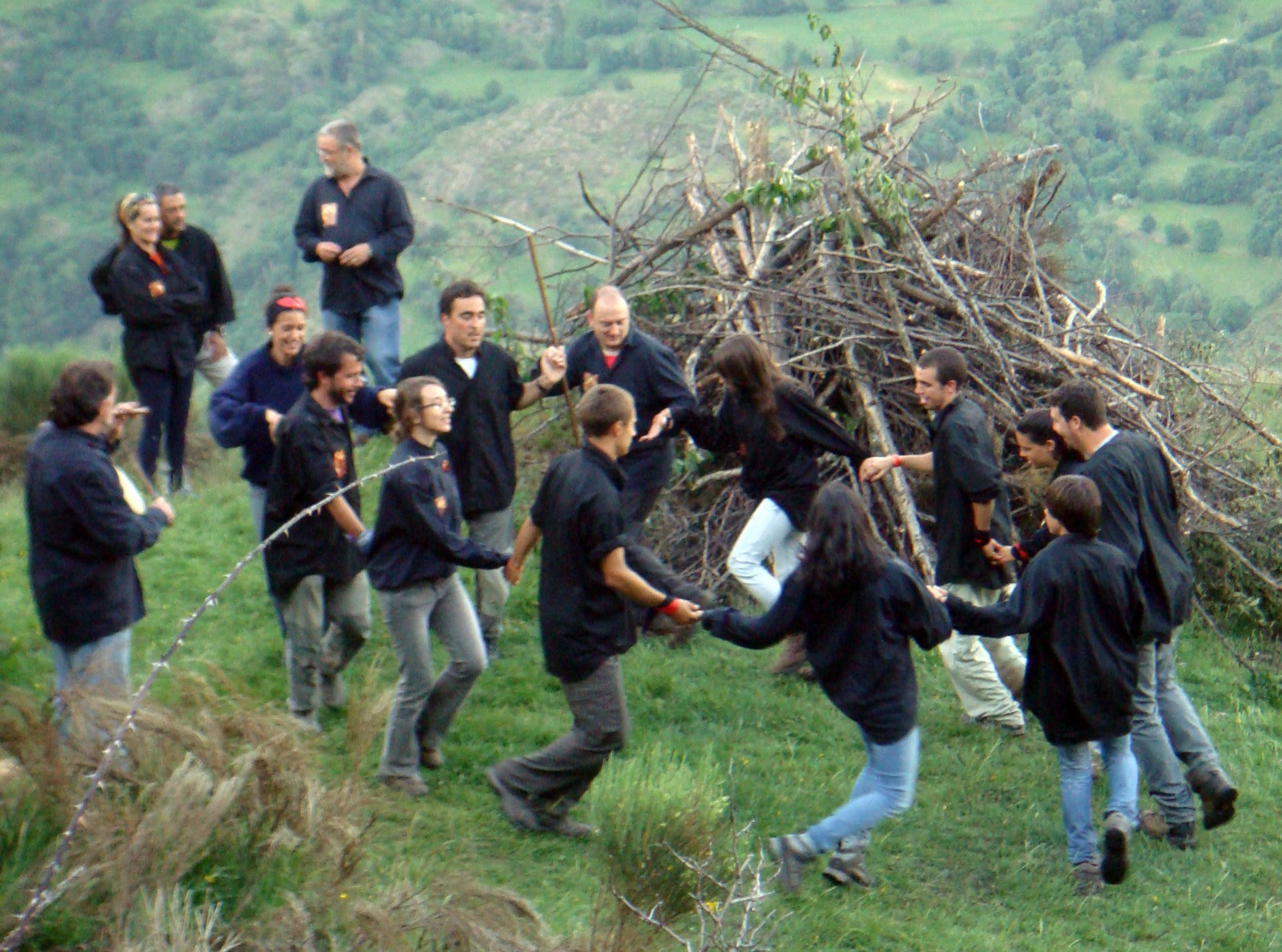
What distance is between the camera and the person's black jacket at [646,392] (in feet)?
24.9

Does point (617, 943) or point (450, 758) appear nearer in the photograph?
point (617, 943)

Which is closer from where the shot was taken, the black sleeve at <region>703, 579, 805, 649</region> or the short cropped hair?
the black sleeve at <region>703, 579, 805, 649</region>

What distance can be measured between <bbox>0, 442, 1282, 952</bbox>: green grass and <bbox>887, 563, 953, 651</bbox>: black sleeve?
3.33ft

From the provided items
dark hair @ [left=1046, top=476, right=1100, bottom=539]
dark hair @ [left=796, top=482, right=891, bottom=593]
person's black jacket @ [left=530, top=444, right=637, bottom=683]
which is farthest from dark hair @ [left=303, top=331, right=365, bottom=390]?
dark hair @ [left=1046, top=476, right=1100, bottom=539]

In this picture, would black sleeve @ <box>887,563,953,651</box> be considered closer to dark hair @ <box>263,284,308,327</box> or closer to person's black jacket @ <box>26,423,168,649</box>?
person's black jacket @ <box>26,423,168,649</box>

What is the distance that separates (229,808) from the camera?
472 cm

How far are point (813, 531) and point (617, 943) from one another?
1.74 metres

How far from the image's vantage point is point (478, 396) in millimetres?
7324

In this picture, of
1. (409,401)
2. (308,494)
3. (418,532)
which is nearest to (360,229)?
(308,494)

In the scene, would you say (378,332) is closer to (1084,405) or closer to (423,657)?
(423,657)

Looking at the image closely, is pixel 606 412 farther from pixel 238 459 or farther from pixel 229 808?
pixel 238 459

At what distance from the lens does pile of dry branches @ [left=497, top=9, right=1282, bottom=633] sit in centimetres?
973

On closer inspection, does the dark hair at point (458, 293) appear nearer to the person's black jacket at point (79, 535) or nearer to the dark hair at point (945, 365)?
the person's black jacket at point (79, 535)

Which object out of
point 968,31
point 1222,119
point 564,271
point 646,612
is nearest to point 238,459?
point 564,271
